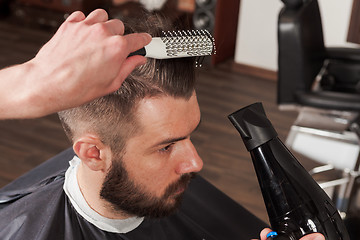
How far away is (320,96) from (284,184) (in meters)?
1.50

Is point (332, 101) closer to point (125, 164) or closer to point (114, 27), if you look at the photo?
point (125, 164)

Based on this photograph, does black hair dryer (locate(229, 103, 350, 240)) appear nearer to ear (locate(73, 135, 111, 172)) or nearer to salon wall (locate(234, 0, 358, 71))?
ear (locate(73, 135, 111, 172))

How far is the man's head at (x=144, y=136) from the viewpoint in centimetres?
118

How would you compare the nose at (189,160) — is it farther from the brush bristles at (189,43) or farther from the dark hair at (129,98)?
the brush bristles at (189,43)

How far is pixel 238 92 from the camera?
12.8 ft

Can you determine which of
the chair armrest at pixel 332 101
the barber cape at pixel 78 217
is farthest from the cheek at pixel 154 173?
the chair armrest at pixel 332 101

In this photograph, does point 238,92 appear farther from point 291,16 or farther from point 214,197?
point 214,197

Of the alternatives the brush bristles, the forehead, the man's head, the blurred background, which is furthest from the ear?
the blurred background

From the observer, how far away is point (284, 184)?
3.30 feet

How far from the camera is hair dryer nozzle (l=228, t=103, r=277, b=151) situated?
998 mm

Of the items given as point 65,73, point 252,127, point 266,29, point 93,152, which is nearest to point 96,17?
point 65,73

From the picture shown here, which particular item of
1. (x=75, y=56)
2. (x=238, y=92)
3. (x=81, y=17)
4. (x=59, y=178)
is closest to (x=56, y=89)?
(x=75, y=56)

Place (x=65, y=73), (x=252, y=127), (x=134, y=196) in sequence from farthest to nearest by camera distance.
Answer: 1. (x=134, y=196)
2. (x=252, y=127)
3. (x=65, y=73)

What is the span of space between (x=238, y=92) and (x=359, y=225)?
1.64 metres
